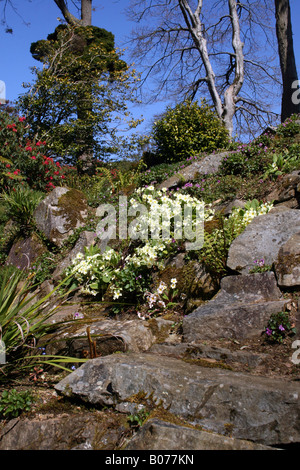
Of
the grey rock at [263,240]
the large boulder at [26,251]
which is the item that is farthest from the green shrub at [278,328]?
the large boulder at [26,251]

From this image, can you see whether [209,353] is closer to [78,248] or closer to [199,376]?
[199,376]

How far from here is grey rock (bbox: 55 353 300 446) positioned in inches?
77.0

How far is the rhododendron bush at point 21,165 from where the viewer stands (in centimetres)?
898

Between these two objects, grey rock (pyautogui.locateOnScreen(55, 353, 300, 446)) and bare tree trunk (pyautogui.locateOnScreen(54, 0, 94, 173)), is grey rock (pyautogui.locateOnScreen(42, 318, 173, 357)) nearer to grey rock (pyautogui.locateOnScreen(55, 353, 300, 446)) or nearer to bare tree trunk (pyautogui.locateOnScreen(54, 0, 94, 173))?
grey rock (pyautogui.locateOnScreen(55, 353, 300, 446))

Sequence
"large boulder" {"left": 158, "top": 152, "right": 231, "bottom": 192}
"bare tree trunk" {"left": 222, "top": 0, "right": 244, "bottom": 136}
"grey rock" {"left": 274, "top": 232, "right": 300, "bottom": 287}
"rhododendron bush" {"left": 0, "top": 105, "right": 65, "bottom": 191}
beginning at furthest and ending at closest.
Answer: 1. "bare tree trunk" {"left": 222, "top": 0, "right": 244, "bottom": 136}
2. "rhododendron bush" {"left": 0, "top": 105, "right": 65, "bottom": 191}
3. "large boulder" {"left": 158, "top": 152, "right": 231, "bottom": 192}
4. "grey rock" {"left": 274, "top": 232, "right": 300, "bottom": 287}

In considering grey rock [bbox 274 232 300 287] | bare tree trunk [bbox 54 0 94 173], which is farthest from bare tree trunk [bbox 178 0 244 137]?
grey rock [bbox 274 232 300 287]

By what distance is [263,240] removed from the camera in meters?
3.80

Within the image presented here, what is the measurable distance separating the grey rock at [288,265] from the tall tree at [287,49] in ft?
30.8

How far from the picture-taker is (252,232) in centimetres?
389

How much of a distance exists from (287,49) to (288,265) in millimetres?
10652

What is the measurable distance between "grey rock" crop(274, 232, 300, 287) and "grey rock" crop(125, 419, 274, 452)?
1866mm

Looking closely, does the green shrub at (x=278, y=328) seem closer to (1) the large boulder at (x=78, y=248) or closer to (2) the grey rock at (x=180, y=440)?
(2) the grey rock at (x=180, y=440)
